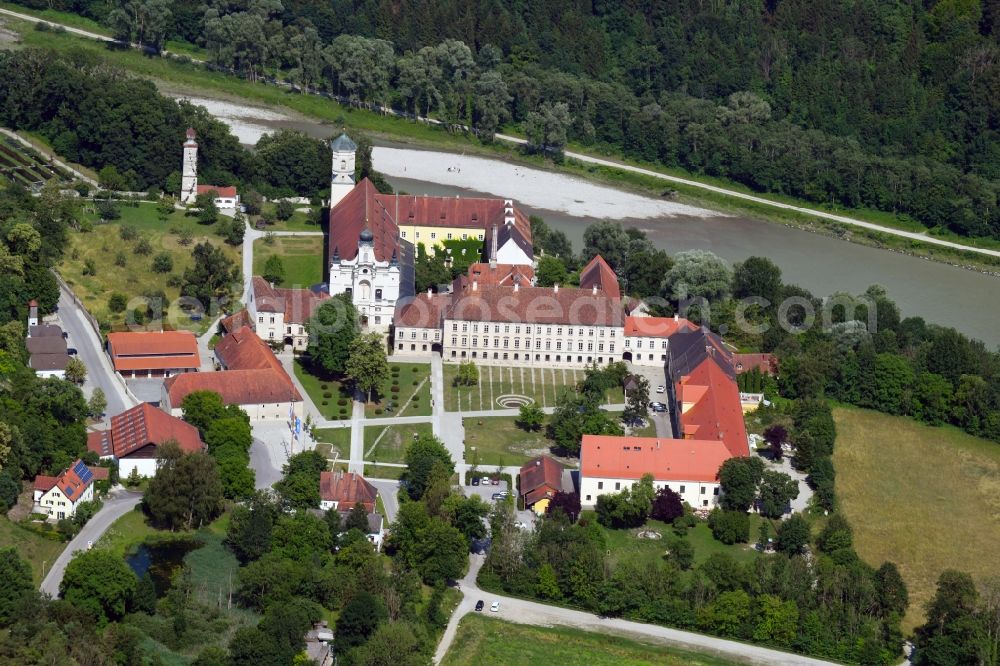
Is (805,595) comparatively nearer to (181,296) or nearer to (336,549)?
(336,549)

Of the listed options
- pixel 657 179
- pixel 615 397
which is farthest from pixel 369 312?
pixel 657 179

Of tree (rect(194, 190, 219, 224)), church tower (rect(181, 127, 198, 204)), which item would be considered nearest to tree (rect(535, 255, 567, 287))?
tree (rect(194, 190, 219, 224))

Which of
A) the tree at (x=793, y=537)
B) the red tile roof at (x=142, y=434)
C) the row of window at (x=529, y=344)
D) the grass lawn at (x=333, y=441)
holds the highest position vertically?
the row of window at (x=529, y=344)

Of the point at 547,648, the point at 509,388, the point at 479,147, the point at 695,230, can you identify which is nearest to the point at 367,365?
the point at 509,388

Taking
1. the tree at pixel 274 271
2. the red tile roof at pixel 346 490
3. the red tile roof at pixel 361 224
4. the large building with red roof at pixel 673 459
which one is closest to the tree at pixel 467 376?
the red tile roof at pixel 361 224

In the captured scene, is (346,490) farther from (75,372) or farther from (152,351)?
(152,351)

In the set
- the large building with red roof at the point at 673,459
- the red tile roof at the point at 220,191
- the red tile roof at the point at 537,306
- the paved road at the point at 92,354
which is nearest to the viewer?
the large building with red roof at the point at 673,459

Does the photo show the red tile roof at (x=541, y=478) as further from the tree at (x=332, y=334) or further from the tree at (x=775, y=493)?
the tree at (x=332, y=334)
